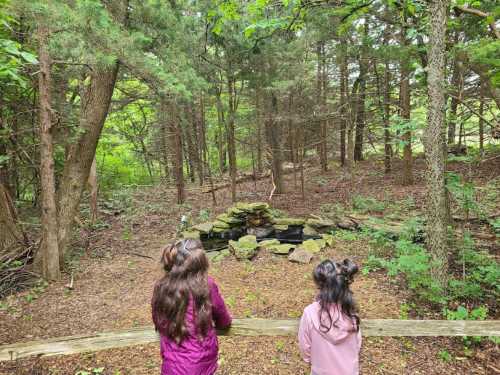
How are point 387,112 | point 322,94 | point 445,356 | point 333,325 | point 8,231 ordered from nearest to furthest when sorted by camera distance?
point 333,325 → point 445,356 → point 8,231 → point 387,112 → point 322,94

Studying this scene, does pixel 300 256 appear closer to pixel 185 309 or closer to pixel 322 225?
pixel 322 225

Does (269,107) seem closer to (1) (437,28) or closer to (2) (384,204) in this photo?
(2) (384,204)

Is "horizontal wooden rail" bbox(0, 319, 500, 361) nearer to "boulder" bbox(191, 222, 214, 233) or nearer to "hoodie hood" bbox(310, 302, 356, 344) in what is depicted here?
"hoodie hood" bbox(310, 302, 356, 344)

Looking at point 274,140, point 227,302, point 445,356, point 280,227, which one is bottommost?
point 445,356

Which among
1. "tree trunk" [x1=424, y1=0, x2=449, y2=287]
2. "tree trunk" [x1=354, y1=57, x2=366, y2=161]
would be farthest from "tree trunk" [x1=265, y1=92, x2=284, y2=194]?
"tree trunk" [x1=424, y1=0, x2=449, y2=287]

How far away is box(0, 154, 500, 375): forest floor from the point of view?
3465mm

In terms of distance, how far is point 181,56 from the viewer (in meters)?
6.37

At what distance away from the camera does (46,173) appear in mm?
5426

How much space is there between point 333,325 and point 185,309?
3.31 ft

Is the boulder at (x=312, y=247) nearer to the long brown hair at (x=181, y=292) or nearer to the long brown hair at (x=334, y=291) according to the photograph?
the long brown hair at (x=334, y=291)

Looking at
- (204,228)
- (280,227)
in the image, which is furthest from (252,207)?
(204,228)

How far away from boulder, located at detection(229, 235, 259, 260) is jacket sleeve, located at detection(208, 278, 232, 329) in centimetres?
479

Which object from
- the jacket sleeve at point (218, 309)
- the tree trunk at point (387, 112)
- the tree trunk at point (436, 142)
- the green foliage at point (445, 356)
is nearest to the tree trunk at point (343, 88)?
the tree trunk at point (387, 112)

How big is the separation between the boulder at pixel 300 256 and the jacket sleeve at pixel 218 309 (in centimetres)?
453
